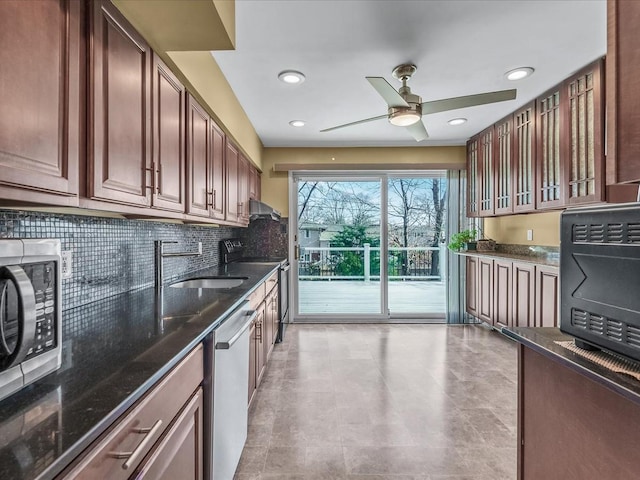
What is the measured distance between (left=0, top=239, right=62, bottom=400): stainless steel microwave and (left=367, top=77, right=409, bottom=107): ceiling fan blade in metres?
1.86

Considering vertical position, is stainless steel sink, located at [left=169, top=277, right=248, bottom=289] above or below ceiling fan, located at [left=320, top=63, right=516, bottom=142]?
below

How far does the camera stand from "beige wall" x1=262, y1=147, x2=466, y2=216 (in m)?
4.63

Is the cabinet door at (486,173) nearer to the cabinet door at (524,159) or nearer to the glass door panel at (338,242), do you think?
the cabinet door at (524,159)

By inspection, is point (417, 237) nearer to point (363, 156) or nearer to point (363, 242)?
point (363, 242)

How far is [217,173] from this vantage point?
2.62 m

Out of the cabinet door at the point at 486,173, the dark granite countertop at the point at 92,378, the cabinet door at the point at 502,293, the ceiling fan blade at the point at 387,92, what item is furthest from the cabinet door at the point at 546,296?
the dark granite countertop at the point at 92,378

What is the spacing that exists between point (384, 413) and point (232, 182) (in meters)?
2.24

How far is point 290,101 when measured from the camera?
10.4 feet

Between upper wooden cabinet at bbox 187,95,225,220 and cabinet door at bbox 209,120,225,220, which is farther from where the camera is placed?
cabinet door at bbox 209,120,225,220

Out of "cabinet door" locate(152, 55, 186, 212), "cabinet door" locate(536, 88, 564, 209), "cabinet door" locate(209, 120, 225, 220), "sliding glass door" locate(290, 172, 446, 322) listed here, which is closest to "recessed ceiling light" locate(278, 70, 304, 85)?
"cabinet door" locate(209, 120, 225, 220)

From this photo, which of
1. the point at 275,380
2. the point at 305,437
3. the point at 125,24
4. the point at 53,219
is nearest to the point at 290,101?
the point at 125,24

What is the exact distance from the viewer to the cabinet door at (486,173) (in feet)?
13.1

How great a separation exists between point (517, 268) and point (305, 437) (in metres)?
2.65

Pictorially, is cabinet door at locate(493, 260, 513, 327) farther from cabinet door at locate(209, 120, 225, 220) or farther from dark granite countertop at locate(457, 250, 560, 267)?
cabinet door at locate(209, 120, 225, 220)
